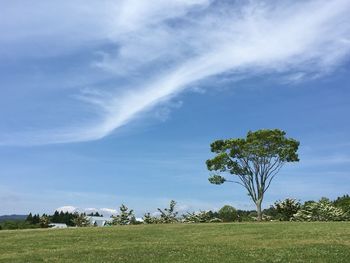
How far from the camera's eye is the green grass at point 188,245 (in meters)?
20.5

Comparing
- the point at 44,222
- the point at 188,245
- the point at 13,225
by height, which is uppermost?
the point at 44,222

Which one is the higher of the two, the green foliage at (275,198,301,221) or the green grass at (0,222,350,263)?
the green foliage at (275,198,301,221)

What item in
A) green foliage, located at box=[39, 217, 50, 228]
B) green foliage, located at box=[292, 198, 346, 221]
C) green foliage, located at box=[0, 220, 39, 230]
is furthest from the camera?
green foliage, located at box=[39, 217, 50, 228]

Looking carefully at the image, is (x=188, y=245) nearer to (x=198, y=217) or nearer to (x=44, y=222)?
(x=198, y=217)

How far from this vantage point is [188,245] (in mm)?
25359

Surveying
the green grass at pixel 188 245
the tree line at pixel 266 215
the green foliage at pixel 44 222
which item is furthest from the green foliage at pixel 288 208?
the green foliage at pixel 44 222

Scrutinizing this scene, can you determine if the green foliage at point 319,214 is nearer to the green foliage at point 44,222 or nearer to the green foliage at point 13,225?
the green foliage at point 44,222

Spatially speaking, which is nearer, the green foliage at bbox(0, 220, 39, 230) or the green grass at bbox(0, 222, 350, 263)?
the green grass at bbox(0, 222, 350, 263)

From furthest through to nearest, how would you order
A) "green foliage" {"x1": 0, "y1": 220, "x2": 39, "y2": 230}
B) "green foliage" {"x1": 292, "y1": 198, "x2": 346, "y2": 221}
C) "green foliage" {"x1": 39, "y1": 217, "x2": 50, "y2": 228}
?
"green foliage" {"x1": 39, "y1": 217, "x2": 50, "y2": 228}
"green foliage" {"x1": 0, "y1": 220, "x2": 39, "y2": 230}
"green foliage" {"x1": 292, "y1": 198, "x2": 346, "y2": 221}

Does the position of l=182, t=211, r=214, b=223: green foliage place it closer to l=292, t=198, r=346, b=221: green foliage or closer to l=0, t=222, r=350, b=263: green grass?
l=292, t=198, r=346, b=221: green foliage

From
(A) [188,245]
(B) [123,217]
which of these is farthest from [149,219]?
(A) [188,245]

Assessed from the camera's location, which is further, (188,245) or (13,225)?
(13,225)

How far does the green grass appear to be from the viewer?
2050 centimetres

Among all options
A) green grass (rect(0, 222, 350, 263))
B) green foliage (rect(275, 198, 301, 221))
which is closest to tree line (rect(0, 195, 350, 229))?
green foliage (rect(275, 198, 301, 221))
